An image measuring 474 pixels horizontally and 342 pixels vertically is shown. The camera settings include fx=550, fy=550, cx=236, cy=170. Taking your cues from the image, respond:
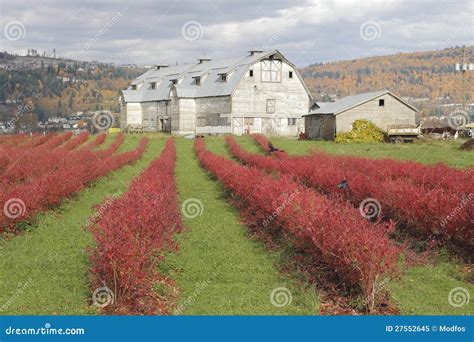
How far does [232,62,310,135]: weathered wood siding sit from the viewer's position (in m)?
55.7

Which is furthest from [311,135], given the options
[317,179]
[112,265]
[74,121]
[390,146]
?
[74,121]

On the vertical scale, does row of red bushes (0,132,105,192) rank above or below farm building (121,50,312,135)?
below

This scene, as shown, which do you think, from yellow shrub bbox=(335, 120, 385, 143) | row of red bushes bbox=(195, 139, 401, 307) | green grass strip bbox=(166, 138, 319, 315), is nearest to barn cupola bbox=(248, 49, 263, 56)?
yellow shrub bbox=(335, 120, 385, 143)

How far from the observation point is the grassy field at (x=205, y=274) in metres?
8.58

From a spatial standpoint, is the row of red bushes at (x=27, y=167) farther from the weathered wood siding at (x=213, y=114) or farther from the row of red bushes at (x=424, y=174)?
the weathered wood siding at (x=213, y=114)

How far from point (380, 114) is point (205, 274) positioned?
1385 inches

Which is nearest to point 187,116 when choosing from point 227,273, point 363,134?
point 363,134

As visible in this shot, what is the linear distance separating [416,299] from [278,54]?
50.2 m

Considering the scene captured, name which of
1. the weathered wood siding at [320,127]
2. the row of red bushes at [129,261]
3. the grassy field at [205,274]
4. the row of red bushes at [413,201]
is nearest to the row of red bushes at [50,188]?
the grassy field at [205,274]

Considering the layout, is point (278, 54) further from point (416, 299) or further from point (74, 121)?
point (74, 121)

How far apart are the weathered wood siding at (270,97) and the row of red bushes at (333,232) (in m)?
41.1

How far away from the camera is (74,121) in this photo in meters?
147

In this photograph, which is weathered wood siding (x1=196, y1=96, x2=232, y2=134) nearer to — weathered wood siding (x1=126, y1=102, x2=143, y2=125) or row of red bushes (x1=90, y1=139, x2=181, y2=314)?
weathered wood siding (x1=126, y1=102, x2=143, y2=125)

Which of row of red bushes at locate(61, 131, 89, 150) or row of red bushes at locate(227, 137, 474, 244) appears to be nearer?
row of red bushes at locate(227, 137, 474, 244)
